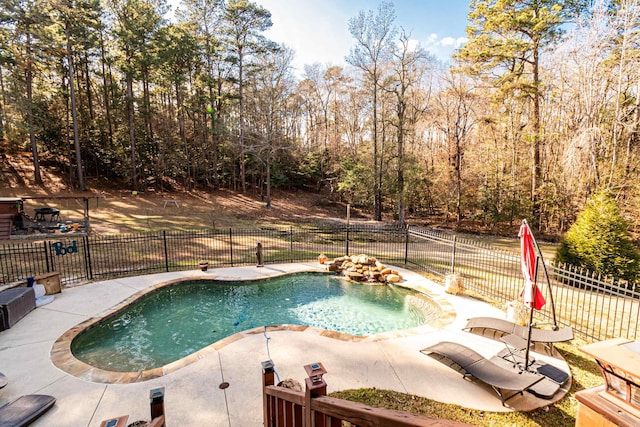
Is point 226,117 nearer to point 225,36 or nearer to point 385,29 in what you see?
point 225,36

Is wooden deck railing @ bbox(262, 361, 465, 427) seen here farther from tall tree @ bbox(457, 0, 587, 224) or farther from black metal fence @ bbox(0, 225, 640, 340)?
tall tree @ bbox(457, 0, 587, 224)

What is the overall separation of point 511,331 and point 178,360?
226 inches

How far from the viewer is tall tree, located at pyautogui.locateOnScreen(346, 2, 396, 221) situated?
1950cm

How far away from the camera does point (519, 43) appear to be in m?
16.3

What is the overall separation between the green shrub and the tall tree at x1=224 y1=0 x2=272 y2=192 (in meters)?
20.7

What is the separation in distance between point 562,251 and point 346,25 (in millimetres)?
18953

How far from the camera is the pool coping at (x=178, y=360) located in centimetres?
445

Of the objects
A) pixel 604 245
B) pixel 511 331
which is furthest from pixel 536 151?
pixel 511 331

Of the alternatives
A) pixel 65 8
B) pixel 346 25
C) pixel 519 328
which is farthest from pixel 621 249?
pixel 65 8

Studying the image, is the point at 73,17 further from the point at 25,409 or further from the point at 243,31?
the point at 25,409

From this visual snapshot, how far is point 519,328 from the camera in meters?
5.25

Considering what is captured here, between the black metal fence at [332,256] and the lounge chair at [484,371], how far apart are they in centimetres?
281

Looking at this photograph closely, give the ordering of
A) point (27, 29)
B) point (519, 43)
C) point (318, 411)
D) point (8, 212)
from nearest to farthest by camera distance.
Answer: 1. point (318, 411)
2. point (8, 212)
3. point (519, 43)
4. point (27, 29)

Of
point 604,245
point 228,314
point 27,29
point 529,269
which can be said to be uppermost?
point 27,29
